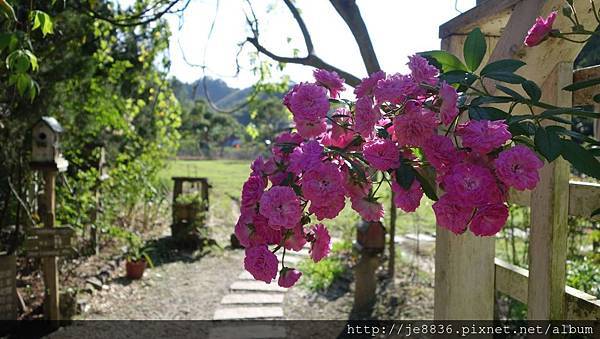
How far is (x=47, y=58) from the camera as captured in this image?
143 inches

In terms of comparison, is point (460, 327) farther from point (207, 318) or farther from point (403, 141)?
point (207, 318)

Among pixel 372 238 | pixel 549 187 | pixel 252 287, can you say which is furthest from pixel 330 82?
pixel 252 287

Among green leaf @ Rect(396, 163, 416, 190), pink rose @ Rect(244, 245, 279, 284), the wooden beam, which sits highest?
the wooden beam

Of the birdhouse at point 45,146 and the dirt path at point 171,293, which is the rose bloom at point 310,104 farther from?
the dirt path at point 171,293

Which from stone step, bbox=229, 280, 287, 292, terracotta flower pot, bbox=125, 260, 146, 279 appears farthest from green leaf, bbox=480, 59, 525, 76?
terracotta flower pot, bbox=125, 260, 146, 279

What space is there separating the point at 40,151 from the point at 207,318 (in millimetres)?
1640

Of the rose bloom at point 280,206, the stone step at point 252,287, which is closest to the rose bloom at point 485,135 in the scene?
the rose bloom at point 280,206

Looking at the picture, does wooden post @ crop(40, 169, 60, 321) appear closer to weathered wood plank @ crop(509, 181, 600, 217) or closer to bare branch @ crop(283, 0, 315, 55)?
bare branch @ crop(283, 0, 315, 55)

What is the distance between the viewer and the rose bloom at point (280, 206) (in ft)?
2.06

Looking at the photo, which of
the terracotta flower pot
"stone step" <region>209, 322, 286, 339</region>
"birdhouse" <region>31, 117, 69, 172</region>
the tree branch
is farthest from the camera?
the terracotta flower pot

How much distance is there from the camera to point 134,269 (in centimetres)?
433

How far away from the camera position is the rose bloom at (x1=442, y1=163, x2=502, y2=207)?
1.97 ft

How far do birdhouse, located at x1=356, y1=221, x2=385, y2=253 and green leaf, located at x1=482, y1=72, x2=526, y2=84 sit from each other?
2859 millimetres

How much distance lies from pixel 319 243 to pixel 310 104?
0.78 feet
